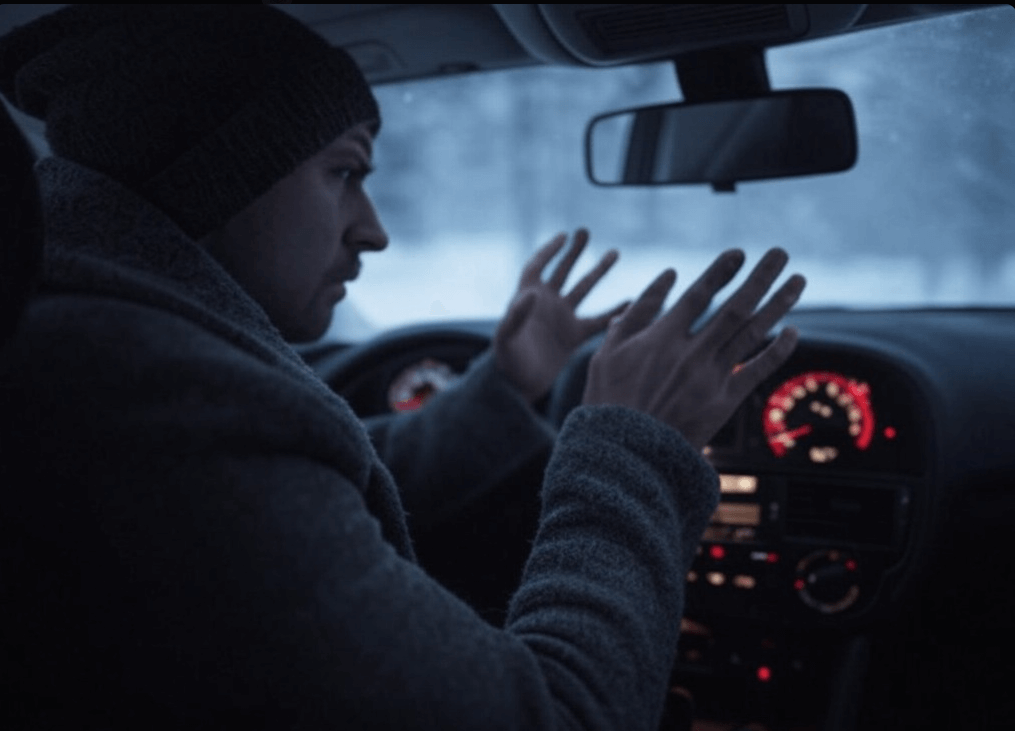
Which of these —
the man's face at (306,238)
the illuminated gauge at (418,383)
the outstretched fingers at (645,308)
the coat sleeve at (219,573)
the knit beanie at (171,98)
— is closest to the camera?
the coat sleeve at (219,573)

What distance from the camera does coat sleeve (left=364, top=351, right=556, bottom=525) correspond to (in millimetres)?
2799

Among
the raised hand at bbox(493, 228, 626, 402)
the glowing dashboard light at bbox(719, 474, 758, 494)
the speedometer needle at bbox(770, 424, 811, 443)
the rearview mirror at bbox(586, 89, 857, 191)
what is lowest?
the glowing dashboard light at bbox(719, 474, 758, 494)

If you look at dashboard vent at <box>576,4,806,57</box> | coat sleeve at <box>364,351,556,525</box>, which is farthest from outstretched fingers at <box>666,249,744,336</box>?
coat sleeve at <box>364,351,556,525</box>

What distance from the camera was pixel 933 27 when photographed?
7.87 feet

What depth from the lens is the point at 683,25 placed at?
227 centimetres

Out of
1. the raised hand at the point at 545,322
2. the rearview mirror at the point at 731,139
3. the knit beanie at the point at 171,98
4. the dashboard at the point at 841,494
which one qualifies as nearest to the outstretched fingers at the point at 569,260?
the raised hand at the point at 545,322

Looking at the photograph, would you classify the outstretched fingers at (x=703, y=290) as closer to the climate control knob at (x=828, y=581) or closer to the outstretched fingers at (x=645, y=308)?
the outstretched fingers at (x=645, y=308)

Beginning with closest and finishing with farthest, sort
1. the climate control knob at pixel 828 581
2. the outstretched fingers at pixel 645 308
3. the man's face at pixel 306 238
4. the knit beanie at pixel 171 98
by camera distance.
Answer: the knit beanie at pixel 171 98, the man's face at pixel 306 238, the outstretched fingers at pixel 645 308, the climate control knob at pixel 828 581

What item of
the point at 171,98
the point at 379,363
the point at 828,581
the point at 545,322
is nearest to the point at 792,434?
the point at 828,581

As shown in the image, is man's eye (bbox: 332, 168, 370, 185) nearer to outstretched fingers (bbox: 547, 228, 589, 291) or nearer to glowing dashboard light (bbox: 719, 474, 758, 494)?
outstretched fingers (bbox: 547, 228, 589, 291)

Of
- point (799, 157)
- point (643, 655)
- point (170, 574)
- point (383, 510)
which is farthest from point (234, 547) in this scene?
point (799, 157)

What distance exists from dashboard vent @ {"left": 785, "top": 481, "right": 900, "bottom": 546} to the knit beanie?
1.98 m

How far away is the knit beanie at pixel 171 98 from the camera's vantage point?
1.26m

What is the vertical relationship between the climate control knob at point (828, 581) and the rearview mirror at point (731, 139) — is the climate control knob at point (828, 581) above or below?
below
